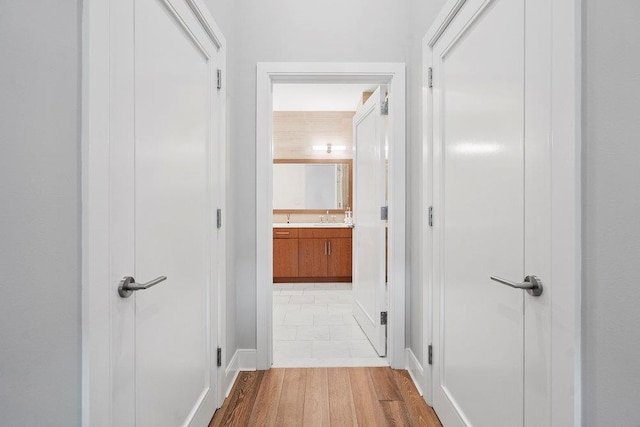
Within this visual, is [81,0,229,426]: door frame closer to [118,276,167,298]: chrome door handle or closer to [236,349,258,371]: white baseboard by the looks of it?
[118,276,167,298]: chrome door handle

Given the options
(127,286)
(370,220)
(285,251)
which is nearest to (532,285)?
(127,286)

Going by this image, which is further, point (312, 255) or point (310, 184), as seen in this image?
point (310, 184)

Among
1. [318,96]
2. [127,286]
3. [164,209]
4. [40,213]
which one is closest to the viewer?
[40,213]

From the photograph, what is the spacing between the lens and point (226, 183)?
1995 millimetres

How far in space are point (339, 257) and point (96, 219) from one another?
413cm

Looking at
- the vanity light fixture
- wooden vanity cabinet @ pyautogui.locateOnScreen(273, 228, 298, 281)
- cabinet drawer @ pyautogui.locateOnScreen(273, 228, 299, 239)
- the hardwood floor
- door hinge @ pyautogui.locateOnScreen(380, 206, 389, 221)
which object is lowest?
the hardwood floor

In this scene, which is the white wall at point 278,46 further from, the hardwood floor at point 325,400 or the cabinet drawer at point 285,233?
the cabinet drawer at point 285,233

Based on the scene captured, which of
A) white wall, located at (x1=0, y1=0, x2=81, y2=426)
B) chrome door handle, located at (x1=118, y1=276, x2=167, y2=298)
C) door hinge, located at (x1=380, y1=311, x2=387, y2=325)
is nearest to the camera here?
white wall, located at (x1=0, y1=0, x2=81, y2=426)

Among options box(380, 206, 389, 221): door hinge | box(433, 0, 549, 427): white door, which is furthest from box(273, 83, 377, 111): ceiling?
box(433, 0, 549, 427): white door

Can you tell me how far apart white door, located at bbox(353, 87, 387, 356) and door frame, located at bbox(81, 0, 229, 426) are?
186cm

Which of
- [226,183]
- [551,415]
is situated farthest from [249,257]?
[551,415]

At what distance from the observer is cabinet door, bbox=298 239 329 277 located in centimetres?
482

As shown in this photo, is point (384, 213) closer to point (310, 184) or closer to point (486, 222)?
point (486, 222)

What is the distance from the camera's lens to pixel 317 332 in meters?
3.05
